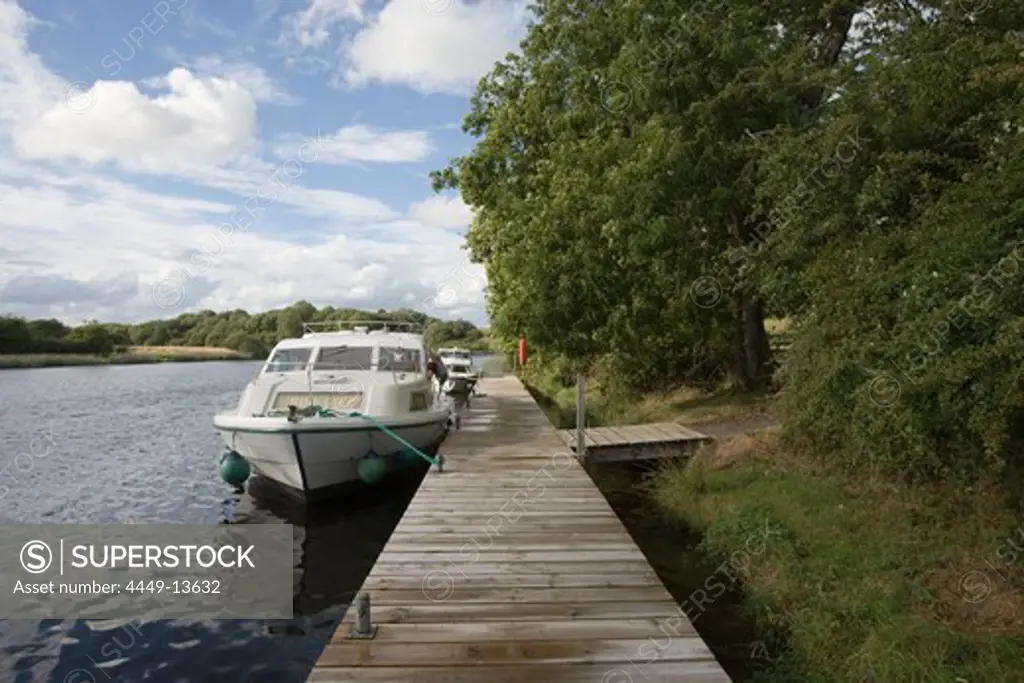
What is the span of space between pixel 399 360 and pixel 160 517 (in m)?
5.26

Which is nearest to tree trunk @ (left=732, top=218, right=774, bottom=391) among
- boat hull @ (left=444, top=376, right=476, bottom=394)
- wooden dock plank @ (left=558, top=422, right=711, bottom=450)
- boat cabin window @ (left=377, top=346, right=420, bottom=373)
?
wooden dock plank @ (left=558, top=422, right=711, bottom=450)

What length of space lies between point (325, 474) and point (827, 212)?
28.4ft

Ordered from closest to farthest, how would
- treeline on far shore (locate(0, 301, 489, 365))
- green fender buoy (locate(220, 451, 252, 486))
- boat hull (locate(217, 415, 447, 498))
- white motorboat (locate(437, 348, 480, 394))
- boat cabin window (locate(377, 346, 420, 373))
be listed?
1. boat hull (locate(217, 415, 447, 498))
2. green fender buoy (locate(220, 451, 252, 486))
3. boat cabin window (locate(377, 346, 420, 373))
4. white motorboat (locate(437, 348, 480, 394))
5. treeline on far shore (locate(0, 301, 489, 365))

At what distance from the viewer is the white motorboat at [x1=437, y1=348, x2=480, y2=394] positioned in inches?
834

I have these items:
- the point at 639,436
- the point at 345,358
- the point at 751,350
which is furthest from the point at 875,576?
the point at 751,350

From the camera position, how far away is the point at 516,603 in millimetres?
5367

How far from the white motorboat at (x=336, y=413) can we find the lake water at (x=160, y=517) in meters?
0.93

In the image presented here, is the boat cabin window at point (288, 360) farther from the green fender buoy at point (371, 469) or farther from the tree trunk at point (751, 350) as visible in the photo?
the tree trunk at point (751, 350)

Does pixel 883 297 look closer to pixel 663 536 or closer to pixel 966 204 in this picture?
pixel 966 204

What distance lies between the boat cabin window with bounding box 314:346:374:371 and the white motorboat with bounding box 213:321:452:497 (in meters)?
0.02

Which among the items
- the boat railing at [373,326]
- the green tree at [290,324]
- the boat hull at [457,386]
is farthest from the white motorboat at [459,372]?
the green tree at [290,324]

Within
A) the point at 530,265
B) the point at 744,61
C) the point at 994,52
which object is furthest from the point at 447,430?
the point at 994,52

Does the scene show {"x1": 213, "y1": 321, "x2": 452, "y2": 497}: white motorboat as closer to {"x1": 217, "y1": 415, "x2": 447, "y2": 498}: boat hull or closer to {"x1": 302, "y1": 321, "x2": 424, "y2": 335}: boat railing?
{"x1": 217, "y1": 415, "x2": 447, "y2": 498}: boat hull

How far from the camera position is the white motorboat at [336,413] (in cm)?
1125
